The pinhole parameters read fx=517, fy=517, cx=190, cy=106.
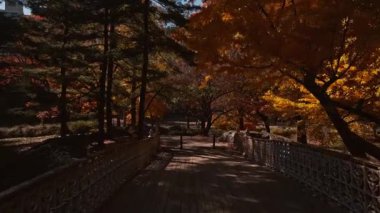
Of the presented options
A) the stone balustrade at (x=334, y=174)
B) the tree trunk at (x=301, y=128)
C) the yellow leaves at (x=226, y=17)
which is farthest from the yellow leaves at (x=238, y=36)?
the tree trunk at (x=301, y=128)

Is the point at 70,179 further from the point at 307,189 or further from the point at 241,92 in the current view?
the point at 241,92

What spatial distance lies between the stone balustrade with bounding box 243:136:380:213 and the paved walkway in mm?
325

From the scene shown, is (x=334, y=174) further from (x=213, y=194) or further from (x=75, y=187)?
(x=75, y=187)

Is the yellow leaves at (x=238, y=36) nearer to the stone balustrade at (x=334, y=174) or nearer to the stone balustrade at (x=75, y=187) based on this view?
the stone balustrade at (x=334, y=174)

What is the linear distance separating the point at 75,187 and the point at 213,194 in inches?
173

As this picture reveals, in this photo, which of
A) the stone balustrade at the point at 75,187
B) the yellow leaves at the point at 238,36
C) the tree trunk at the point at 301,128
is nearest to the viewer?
the stone balustrade at the point at 75,187

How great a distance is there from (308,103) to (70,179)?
11.9 meters

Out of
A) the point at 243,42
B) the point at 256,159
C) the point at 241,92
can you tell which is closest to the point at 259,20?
the point at 243,42

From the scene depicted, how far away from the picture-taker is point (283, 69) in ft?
44.1

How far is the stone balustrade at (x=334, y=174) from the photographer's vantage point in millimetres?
8672

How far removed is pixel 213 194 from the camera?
11.7m

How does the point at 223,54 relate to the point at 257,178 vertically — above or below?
above

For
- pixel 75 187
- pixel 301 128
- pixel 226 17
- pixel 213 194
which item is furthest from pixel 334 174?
pixel 301 128

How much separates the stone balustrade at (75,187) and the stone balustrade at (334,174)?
4634 mm
